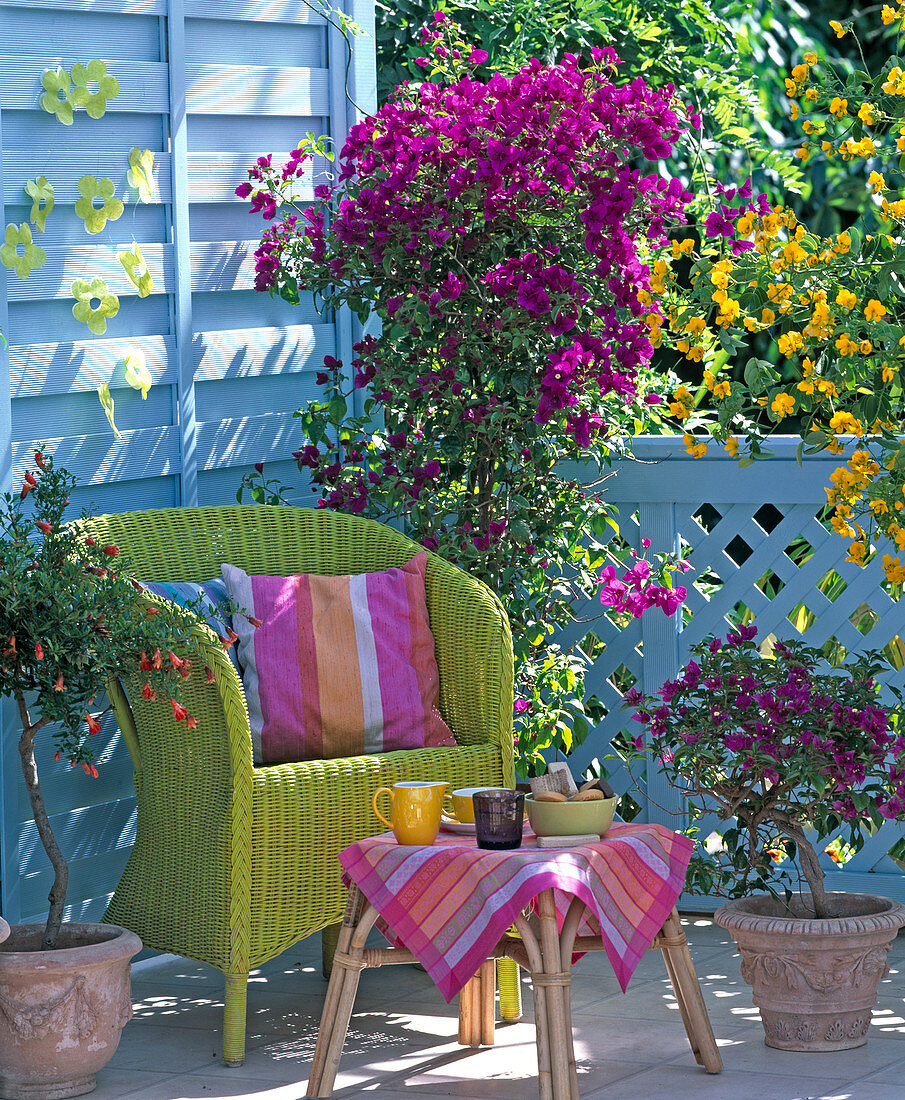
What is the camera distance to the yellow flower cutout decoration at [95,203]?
341cm

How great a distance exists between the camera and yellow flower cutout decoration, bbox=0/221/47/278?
10.6 ft

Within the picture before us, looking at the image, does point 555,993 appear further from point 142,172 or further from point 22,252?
point 142,172

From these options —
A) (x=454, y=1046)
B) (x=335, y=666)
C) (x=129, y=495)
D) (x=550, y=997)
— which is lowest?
(x=454, y=1046)

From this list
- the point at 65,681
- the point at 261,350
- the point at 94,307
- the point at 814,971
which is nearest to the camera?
the point at 65,681

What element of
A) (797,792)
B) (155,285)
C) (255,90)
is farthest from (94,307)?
(797,792)

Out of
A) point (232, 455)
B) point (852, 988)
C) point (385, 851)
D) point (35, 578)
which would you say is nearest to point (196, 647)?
point (35, 578)

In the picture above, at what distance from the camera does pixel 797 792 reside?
304 cm

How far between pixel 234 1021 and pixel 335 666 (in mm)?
675

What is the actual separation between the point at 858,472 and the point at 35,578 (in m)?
1.38

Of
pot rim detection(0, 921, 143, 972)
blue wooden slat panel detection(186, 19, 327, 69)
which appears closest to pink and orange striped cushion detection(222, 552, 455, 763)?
pot rim detection(0, 921, 143, 972)

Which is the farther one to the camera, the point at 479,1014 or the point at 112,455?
the point at 112,455

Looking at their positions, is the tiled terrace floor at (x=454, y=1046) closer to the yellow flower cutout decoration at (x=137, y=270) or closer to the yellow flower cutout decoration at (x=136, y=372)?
the yellow flower cutout decoration at (x=136, y=372)

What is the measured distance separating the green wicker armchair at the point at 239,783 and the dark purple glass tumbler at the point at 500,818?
506mm

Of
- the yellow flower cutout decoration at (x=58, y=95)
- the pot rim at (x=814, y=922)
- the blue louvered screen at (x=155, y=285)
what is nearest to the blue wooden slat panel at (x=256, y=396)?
the blue louvered screen at (x=155, y=285)
